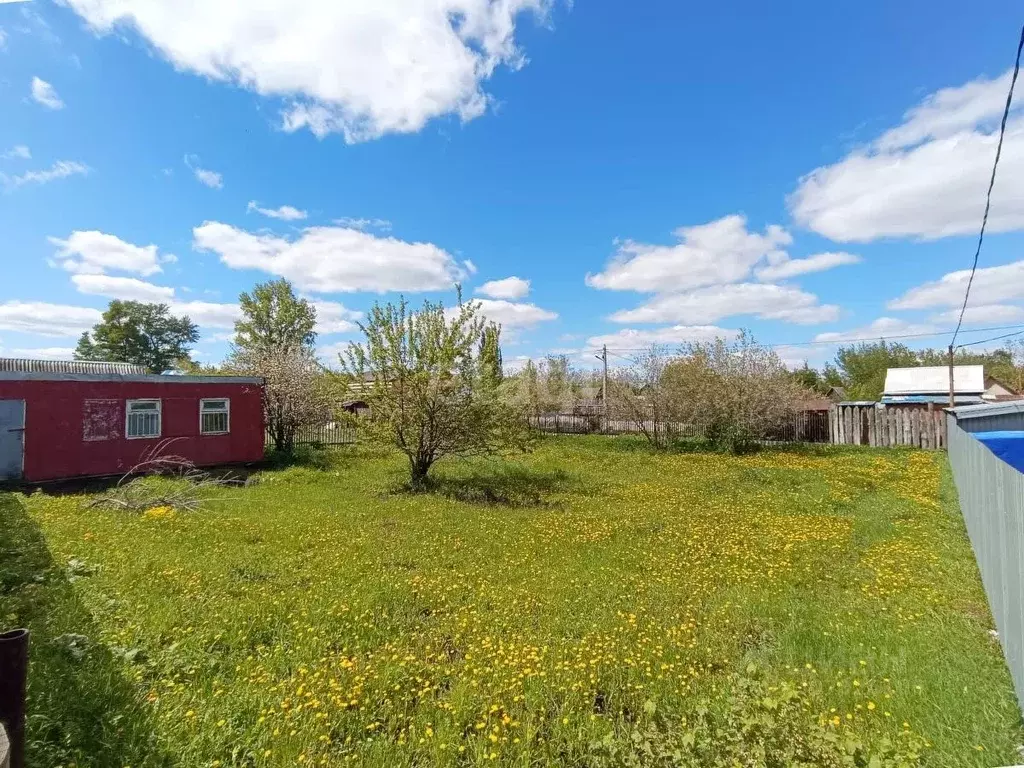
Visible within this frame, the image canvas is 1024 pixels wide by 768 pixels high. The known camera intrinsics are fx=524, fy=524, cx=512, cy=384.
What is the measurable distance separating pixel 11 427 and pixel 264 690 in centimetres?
1294

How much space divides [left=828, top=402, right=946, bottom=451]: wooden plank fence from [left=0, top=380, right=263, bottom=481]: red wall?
20.1 metres

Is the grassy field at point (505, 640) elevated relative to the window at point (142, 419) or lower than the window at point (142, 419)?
lower

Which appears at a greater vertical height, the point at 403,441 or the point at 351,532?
the point at 403,441

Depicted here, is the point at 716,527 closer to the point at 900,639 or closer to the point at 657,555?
the point at 657,555

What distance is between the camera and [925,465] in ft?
46.6

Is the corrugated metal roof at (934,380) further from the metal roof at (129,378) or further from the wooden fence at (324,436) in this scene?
the metal roof at (129,378)

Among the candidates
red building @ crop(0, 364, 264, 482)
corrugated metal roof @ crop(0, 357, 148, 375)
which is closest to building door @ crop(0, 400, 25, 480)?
red building @ crop(0, 364, 264, 482)

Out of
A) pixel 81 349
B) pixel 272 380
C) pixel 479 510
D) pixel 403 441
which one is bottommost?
pixel 479 510

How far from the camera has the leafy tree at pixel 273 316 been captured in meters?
39.6

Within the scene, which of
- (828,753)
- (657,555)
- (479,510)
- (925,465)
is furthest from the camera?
(925,465)

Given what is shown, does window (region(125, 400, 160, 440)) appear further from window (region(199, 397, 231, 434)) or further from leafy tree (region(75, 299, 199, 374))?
leafy tree (region(75, 299, 199, 374))

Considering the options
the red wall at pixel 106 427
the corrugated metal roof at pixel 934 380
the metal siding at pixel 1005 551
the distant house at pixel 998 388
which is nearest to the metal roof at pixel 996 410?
the metal siding at pixel 1005 551

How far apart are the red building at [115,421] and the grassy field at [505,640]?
16.0 ft

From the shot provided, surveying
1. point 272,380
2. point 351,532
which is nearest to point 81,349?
point 272,380
